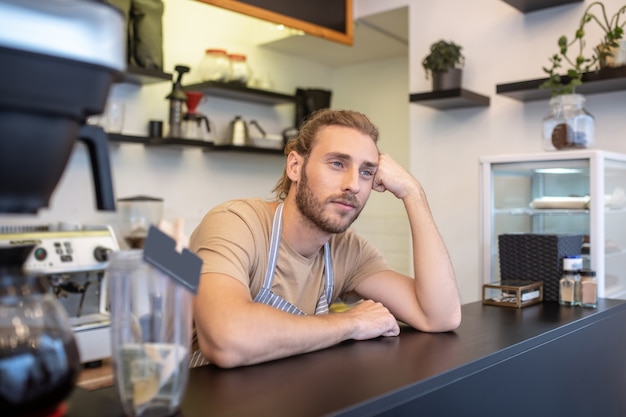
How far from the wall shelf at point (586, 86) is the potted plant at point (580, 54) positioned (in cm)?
5

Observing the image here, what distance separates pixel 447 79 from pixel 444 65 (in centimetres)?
8

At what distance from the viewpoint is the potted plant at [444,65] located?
3.43 metres

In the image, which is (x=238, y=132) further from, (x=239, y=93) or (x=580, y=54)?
(x=580, y=54)

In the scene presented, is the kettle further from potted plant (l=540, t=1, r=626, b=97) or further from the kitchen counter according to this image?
the kitchen counter

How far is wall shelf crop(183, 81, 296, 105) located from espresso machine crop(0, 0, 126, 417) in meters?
2.95

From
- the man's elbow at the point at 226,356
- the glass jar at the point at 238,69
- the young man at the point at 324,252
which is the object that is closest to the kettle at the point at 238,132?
the glass jar at the point at 238,69

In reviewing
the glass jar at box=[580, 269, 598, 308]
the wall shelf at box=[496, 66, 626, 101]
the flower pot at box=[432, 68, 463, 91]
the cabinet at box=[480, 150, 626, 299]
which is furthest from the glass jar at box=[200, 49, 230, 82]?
the glass jar at box=[580, 269, 598, 308]

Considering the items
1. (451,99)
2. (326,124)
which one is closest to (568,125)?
(451,99)

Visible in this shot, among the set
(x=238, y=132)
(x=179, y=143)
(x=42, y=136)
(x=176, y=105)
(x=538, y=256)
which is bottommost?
(x=538, y=256)

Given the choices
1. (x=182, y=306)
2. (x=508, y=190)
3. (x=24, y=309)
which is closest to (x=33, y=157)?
(x=24, y=309)

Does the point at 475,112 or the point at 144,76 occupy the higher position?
the point at 144,76

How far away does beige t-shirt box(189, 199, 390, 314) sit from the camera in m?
1.56

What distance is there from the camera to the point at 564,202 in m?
2.64

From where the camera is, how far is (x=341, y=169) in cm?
179
